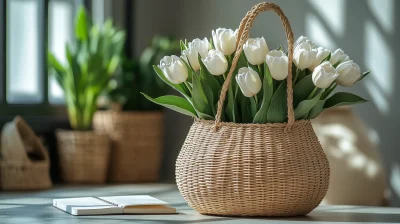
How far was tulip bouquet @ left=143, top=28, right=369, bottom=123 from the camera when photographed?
5.27 ft

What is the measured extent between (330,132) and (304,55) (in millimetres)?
1708

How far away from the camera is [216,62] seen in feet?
5.32

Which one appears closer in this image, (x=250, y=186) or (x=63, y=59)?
(x=250, y=186)

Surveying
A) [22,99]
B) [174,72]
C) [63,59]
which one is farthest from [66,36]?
[174,72]

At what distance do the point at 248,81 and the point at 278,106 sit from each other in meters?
0.10

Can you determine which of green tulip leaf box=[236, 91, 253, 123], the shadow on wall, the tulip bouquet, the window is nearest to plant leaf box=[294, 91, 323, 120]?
the tulip bouquet

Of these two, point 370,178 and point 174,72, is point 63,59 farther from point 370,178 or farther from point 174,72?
point 174,72

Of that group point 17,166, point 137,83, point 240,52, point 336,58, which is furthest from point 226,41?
point 137,83

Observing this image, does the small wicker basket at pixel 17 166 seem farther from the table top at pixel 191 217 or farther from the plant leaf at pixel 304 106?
the plant leaf at pixel 304 106

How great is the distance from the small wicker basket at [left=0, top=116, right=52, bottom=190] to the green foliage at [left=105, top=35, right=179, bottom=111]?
67 cm

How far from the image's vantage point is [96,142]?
4.11 metres

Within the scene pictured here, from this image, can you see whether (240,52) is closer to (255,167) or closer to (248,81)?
(248,81)

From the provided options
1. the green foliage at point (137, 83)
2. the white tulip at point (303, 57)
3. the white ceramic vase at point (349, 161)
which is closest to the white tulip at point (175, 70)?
the white tulip at point (303, 57)

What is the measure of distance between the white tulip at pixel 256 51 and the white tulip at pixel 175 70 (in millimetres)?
143
